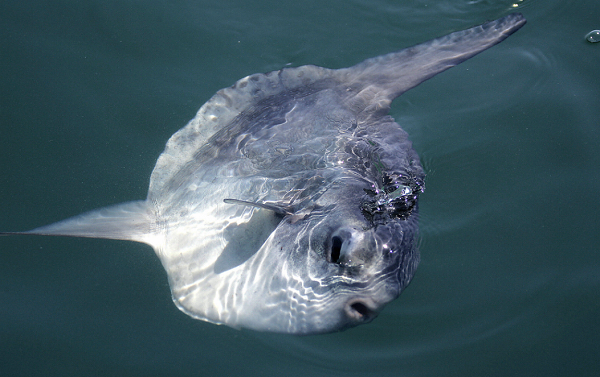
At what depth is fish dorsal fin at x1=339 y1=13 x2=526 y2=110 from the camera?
415cm

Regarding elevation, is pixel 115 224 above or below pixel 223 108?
below

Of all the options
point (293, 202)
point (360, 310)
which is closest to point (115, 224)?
point (293, 202)

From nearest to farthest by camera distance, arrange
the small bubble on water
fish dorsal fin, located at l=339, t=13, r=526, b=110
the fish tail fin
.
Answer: the fish tail fin < fish dorsal fin, located at l=339, t=13, r=526, b=110 < the small bubble on water

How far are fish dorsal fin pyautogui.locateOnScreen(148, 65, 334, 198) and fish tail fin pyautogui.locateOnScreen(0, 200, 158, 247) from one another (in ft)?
1.25

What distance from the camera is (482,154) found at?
4535mm

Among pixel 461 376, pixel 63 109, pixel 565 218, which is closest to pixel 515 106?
pixel 565 218

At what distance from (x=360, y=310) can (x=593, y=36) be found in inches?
208

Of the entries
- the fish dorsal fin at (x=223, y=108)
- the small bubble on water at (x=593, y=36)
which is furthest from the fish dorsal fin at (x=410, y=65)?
the small bubble on water at (x=593, y=36)

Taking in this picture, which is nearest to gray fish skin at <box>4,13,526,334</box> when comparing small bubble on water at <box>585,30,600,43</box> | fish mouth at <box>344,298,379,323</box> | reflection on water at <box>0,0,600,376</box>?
fish mouth at <box>344,298,379,323</box>

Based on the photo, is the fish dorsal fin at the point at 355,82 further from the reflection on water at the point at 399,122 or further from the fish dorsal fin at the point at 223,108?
the reflection on water at the point at 399,122

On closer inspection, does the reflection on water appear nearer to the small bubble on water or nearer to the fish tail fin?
the small bubble on water

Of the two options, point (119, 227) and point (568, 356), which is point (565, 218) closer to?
point (568, 356)

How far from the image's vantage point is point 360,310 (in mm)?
2600

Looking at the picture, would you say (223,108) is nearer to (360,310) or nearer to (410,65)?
(410,65)
